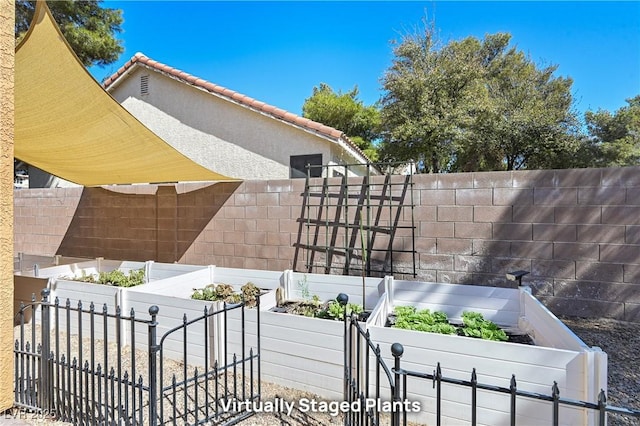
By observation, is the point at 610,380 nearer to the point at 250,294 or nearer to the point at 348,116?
the point at 250,294

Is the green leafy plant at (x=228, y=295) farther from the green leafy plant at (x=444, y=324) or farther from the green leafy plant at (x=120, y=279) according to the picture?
the green leafy plant at (x=444, y=324)

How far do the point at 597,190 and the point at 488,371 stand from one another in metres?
3.10

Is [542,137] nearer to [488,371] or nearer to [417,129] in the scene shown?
[417,129]

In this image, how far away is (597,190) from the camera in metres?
4.25

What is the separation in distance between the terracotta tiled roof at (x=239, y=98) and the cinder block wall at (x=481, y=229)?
2360 mm

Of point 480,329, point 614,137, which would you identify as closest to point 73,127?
point 480,329

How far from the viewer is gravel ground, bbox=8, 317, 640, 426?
9.05ft

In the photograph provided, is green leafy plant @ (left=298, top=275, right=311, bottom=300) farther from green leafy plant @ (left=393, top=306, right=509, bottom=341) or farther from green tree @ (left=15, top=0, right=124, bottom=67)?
green tree @ (left=15, top=0, right=124, bottom=67)

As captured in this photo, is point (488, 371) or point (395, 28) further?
point (395, 28)

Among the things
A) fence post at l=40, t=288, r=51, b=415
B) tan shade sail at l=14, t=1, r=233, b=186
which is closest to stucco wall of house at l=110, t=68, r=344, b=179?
tan shade sail at l=14, t=1, r=233, b=186

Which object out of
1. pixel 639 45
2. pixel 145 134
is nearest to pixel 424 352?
pixel 145 134

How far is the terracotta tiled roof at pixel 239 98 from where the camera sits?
308 inches

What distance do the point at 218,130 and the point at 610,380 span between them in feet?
28.5

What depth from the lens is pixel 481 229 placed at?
188 inches
